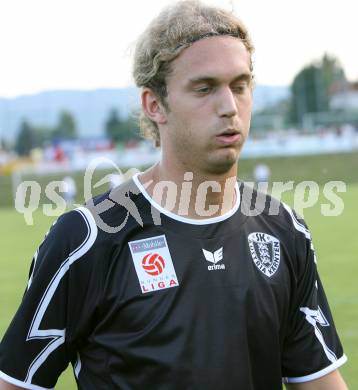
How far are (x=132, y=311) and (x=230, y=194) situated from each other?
0.54m

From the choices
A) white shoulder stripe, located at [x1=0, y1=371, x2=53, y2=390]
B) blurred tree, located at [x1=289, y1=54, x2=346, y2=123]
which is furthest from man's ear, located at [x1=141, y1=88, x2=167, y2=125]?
blurred tree, located at [x1=289, y1=54, x2=346, y2=123]

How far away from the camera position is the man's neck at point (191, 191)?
2598 millimetres

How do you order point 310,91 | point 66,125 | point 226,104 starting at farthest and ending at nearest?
point 66,125, point 310,91, point 226,104

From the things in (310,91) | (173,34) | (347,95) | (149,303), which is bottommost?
(347,95)

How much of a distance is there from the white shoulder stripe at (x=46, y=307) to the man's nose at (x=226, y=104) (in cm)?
54

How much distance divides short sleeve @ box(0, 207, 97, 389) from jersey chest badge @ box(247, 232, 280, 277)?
21.4 inches

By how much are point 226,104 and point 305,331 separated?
0.85 m

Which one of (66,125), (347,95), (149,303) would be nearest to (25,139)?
(66,125)

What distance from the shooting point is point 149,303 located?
2494 millimetres

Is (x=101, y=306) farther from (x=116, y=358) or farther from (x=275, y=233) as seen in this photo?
(x=275, y=233)

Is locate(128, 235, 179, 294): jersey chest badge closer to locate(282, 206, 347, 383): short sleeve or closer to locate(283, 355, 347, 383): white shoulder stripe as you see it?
locate(282, 206, 347, 383): short sleeve

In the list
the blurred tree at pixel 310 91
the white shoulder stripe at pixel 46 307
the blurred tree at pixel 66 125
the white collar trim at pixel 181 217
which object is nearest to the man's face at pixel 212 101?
the white collar trim at pixel 181 217

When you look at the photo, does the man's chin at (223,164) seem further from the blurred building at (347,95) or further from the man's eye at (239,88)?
the blurred building at (347,95)

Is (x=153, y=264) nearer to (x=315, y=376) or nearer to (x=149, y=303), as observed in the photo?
(x=149, y=303)
